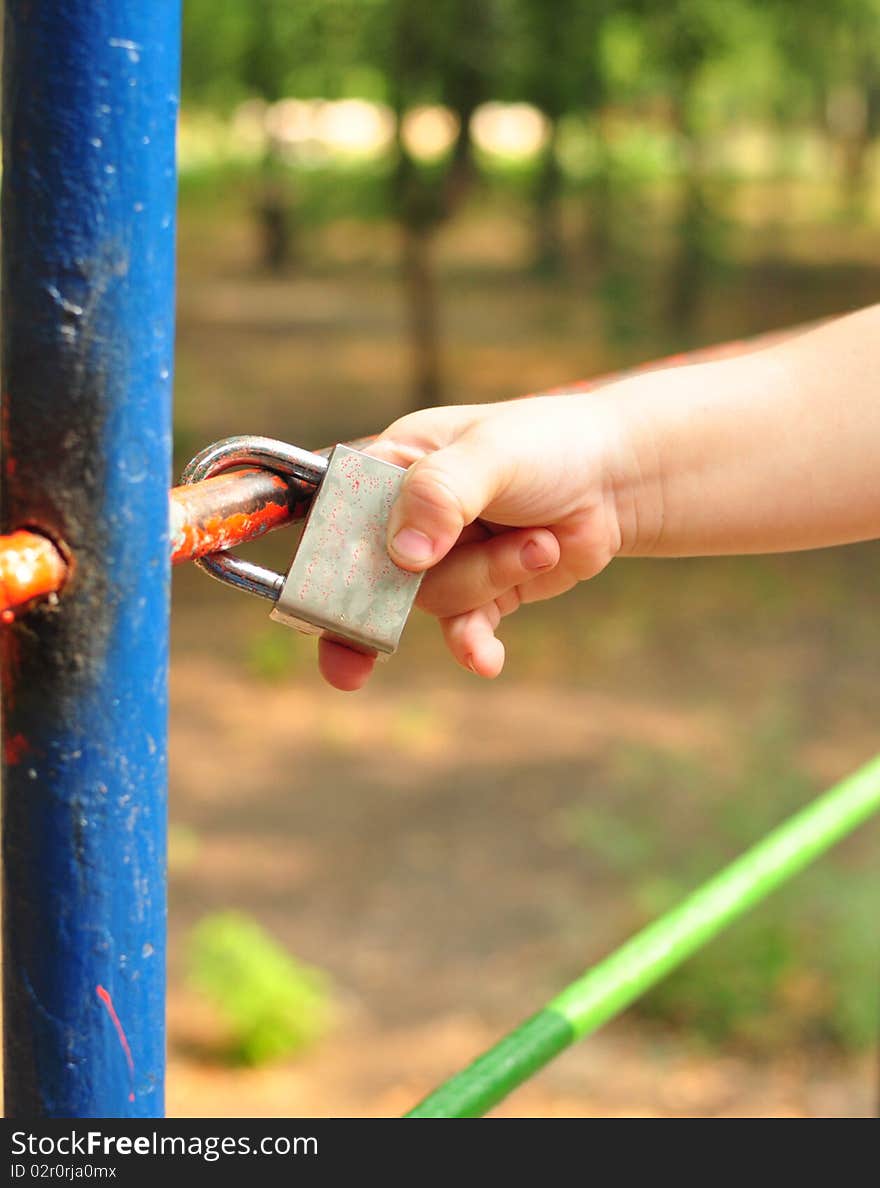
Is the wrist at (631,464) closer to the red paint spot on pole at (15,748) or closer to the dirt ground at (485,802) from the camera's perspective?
the red paint spot on pole at (15,748)

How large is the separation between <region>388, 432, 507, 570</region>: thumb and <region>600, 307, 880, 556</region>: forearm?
165mm

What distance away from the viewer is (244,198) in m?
18.2

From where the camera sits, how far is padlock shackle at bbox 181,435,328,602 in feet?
2.49

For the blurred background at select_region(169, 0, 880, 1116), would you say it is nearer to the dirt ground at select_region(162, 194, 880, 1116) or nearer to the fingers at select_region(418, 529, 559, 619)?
the dirt ground at select_region(162, 194, 880, 1116)

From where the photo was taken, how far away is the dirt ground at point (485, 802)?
379 cm

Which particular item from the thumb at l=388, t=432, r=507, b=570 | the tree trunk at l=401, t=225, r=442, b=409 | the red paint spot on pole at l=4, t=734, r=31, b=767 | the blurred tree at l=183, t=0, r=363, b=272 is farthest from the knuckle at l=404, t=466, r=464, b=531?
the tree trunk at l=401, t=225, r=442, b=409

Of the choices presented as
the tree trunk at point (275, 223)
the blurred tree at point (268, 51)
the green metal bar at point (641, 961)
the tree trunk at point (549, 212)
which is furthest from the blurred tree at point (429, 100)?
the tree trunk at point (275, 223)

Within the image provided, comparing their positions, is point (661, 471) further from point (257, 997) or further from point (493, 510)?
point (257, 997)

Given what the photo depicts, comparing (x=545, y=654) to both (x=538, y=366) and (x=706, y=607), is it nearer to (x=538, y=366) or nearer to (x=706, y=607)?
(x=706, y=607)

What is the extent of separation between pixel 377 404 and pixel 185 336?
328 cm

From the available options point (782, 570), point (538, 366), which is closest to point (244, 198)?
point (538, 366)

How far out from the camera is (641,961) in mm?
1079

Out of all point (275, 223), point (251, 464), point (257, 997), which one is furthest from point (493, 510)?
point (275, 223)

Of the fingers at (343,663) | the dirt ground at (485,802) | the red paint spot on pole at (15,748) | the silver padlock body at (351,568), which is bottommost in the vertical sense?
the red paint spot on pole at (15,748)
